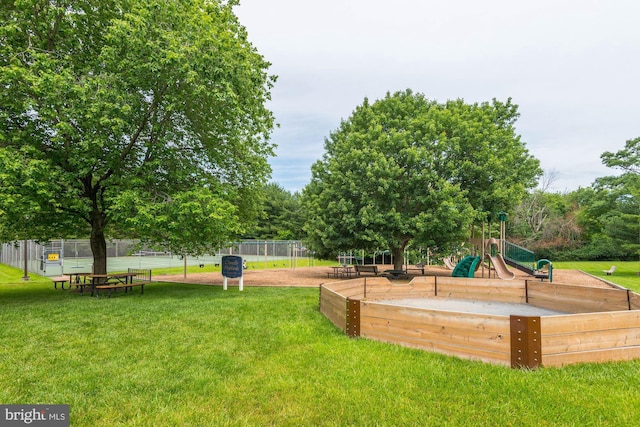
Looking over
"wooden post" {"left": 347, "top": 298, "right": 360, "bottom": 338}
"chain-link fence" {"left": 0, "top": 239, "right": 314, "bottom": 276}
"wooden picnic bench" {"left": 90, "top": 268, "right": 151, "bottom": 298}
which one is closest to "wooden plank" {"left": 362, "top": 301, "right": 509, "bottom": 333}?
"wooden post" {"left": 347, "top": 298, "right": 360, "bottom": 338}

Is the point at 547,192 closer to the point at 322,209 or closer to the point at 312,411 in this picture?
the point at 322,209

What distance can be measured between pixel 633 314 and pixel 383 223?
12.7 metres

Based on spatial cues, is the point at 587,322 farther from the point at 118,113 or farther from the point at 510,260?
the point at 510,260

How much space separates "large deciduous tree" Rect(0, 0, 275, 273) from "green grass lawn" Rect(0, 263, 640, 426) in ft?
15.9

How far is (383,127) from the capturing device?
20766mm

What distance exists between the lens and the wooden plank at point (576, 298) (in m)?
7.52

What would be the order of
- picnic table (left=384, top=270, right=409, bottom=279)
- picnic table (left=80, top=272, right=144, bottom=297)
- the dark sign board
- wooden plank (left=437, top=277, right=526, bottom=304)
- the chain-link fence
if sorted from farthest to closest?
1. the chain-link fence
2. picnic table (left=384, top=270, right=409, bottom=279)
3. the dark sign board
4. picnic table (left=80, top=272, right=144, bottom=297)
5. wooden plank (left=437, top=277, right=526, bottom=304)

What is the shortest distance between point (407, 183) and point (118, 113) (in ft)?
42.3

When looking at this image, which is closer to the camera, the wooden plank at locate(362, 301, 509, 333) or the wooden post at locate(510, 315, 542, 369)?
the wooden post at locate(510, 315, 542, 369)

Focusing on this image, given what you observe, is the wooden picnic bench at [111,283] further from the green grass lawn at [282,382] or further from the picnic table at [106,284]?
the green grass lawn at [282,382]

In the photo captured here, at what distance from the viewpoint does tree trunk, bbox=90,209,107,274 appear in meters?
13.1

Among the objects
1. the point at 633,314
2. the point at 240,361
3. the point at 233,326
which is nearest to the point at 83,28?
the point at 233,326

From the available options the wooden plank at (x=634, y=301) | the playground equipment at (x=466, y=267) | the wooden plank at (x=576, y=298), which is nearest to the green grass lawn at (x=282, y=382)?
the wooden plank at (x=634, y=301)

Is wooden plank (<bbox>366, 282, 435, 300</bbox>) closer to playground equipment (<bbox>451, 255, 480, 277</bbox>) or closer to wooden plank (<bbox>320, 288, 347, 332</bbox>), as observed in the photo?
wooden plank (<bbox>320, 288, 347, 332</bbox>)
